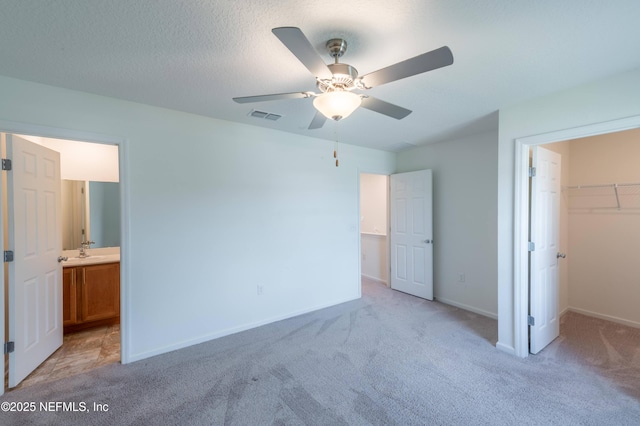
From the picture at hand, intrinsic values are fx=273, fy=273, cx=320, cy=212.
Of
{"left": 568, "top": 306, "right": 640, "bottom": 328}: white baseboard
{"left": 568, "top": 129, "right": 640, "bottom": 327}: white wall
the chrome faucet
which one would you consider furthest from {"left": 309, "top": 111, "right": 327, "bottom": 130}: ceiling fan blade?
{"left": 568, "top": 306, "right": 640, "bottom": 328}: white baseboard

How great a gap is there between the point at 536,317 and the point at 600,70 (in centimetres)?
213

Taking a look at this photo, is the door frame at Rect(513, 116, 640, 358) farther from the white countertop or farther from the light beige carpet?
the white countertop

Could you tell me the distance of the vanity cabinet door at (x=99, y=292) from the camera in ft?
10.3

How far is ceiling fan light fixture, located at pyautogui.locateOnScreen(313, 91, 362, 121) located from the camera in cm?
156

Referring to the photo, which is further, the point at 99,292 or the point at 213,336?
the point at 99,292

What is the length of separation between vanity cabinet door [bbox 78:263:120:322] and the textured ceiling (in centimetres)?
205

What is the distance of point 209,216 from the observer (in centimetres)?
297

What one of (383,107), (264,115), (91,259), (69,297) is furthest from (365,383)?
(91,259)

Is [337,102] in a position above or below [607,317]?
above

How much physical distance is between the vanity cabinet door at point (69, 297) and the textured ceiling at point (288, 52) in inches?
82.0

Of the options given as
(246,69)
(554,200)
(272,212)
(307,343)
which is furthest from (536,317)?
(246,69)

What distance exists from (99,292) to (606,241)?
6168mm

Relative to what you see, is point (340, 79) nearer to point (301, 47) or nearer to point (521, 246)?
point (301, 47)

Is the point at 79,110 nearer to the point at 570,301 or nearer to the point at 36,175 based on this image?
the point at 36,175
